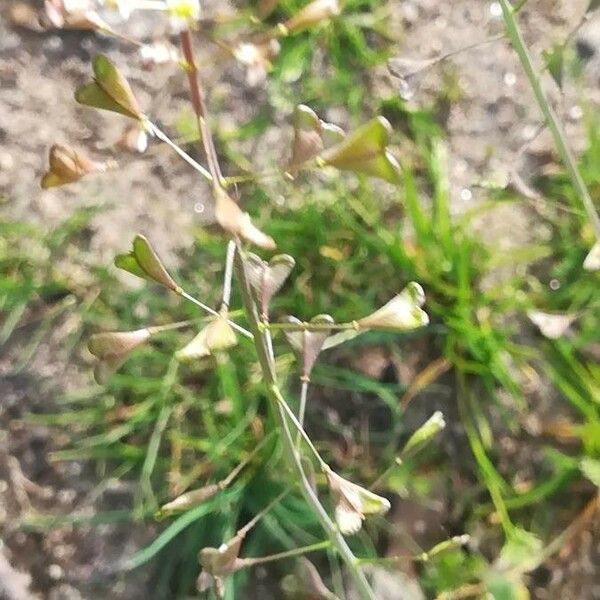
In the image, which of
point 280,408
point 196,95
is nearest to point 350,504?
point 280,408

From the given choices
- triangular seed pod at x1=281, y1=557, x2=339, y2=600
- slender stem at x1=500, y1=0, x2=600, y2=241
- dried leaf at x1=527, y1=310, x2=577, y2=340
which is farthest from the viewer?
dried leaf at x1=527, y1=310, x2=577, y2=340

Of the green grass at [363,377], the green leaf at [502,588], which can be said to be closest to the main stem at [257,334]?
the green leaf at [502,588]

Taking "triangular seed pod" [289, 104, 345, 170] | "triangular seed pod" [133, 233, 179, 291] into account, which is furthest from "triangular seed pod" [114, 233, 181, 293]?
"triangular seed pod" [289, 104, 345, 170]

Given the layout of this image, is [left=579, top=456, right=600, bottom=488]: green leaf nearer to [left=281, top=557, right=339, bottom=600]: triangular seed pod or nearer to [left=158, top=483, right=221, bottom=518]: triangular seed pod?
[left=281, top=557, right=339, bottom=600]: triangular seed pod

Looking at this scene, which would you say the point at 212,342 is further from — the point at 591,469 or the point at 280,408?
the point at 591,469

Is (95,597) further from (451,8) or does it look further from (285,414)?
(451,8)

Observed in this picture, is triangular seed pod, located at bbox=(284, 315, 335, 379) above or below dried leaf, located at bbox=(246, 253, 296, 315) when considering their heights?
below


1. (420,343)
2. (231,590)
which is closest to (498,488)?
(420,343)
